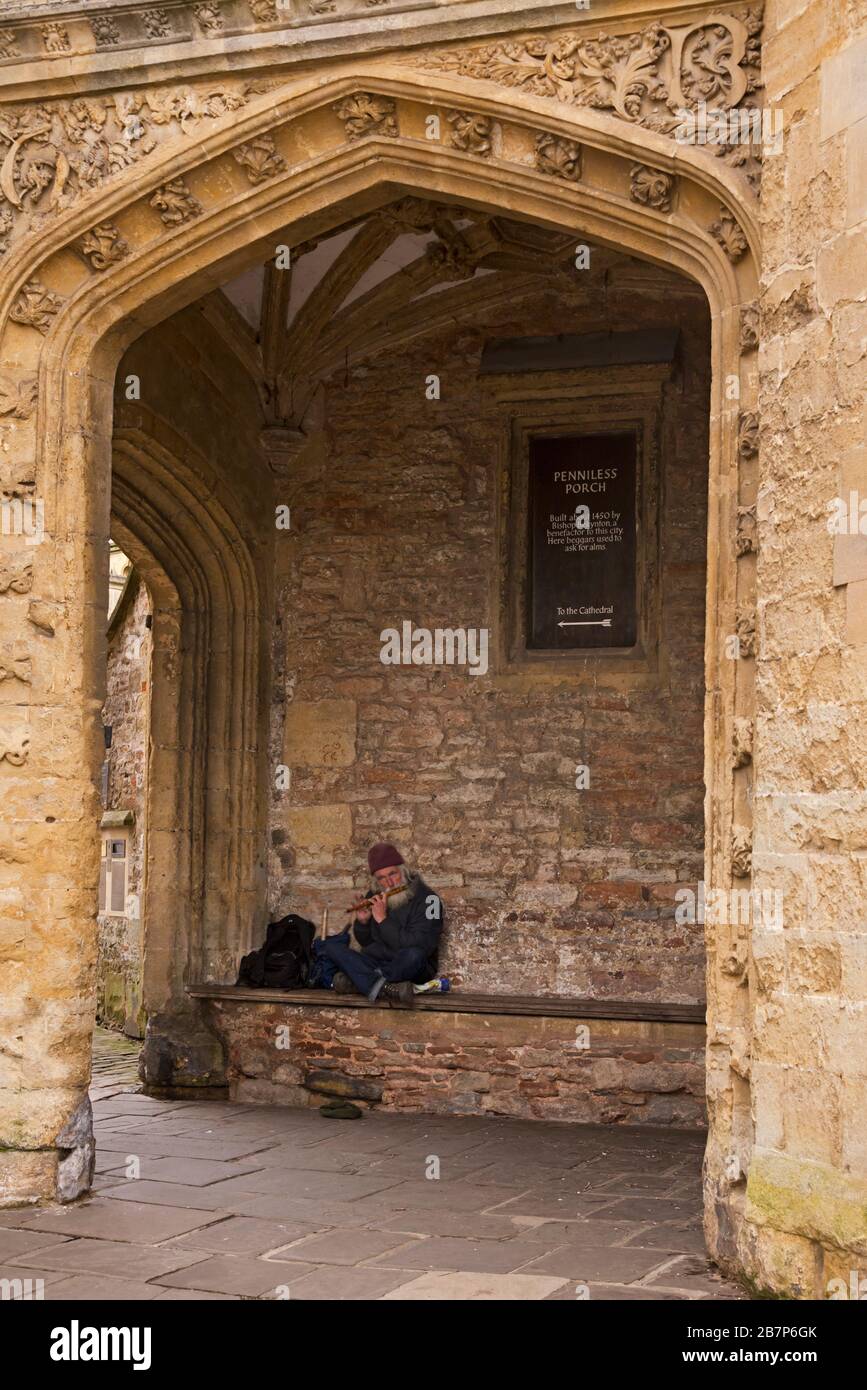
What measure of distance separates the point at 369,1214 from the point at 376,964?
2622 mm

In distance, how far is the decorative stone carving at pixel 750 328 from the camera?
202 inches

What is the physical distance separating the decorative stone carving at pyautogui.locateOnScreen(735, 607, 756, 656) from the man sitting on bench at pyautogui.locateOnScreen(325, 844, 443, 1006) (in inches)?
140

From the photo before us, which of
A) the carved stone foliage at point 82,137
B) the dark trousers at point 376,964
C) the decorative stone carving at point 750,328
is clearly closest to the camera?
the decorative stone carving at point 750,328

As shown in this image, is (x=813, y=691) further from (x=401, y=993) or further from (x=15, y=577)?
(x=401, y=993)

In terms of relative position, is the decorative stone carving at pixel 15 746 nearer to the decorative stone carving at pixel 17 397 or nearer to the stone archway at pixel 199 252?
the stone archway at pixel 199 252

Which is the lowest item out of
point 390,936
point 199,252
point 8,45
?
point 390,936

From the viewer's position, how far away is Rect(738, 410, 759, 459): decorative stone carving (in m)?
5.05

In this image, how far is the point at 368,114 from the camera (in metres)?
5.75

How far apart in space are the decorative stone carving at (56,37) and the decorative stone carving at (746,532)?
3.11 m

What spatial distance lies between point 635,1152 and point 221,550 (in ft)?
12.8

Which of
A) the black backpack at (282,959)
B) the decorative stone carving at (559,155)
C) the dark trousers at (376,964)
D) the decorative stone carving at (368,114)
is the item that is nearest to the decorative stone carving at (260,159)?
the decorative stone carving at (368,114)

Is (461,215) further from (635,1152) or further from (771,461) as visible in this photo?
(635,1152)

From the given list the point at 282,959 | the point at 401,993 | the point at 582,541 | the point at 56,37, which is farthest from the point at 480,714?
the point at 56,37

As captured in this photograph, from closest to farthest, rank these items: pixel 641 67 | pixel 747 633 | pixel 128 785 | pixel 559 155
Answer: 1. pixel 747 633
2. pixel 641 67
3. pixel 559 155
4. pixel 128 785
